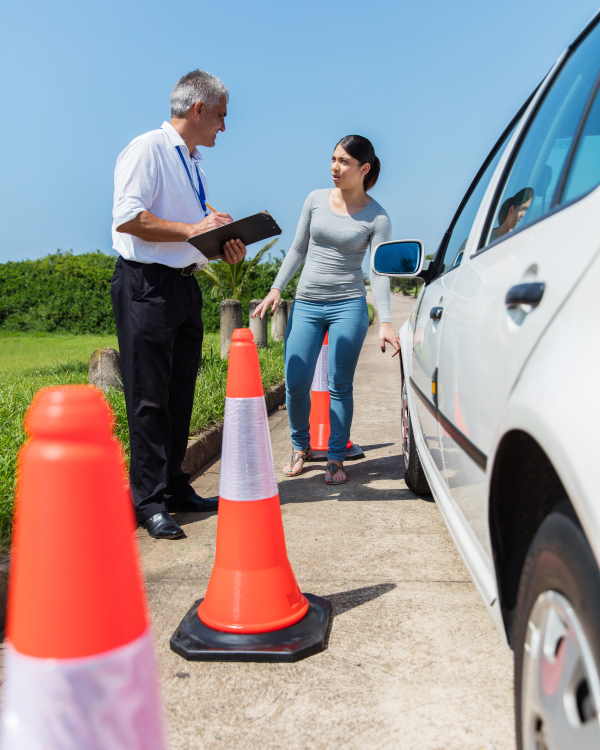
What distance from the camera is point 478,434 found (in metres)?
1.96

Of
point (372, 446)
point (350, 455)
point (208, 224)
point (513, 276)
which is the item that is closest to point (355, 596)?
point (513, 276)

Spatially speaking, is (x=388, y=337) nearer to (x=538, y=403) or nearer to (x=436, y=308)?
(x=436, y=308)

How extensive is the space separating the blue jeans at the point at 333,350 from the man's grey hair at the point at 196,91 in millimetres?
1525

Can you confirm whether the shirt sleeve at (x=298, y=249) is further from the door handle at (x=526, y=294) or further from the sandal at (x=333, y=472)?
the door handle at (x=526, y=294)

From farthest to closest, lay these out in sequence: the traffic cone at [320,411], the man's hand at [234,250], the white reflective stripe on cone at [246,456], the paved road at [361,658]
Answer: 1. the traffic cone at [320,411]
2. the man's hand at [234,250]
3. the white reflective stripe on cone at [246,456]
4. the paved road at [361,658]

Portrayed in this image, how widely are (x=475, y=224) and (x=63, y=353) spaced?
14918 mm

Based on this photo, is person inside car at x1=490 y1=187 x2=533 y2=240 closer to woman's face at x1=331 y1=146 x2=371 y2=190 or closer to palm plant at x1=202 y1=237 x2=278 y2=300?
woman's face at x1=331 y1=146 x2=371 y2=190

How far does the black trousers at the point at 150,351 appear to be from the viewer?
3.90 metres

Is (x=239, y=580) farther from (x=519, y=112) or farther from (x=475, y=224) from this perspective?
(x=519, y=112)

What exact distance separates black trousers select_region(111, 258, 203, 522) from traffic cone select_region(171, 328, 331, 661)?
3.45 feet

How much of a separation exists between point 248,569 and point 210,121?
7.91 ft

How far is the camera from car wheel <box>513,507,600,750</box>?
1.24 metres

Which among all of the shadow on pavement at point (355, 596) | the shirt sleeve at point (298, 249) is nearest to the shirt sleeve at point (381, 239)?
the shirt sleeve at point (298, 249)

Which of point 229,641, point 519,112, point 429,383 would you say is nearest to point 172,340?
point 429,383
